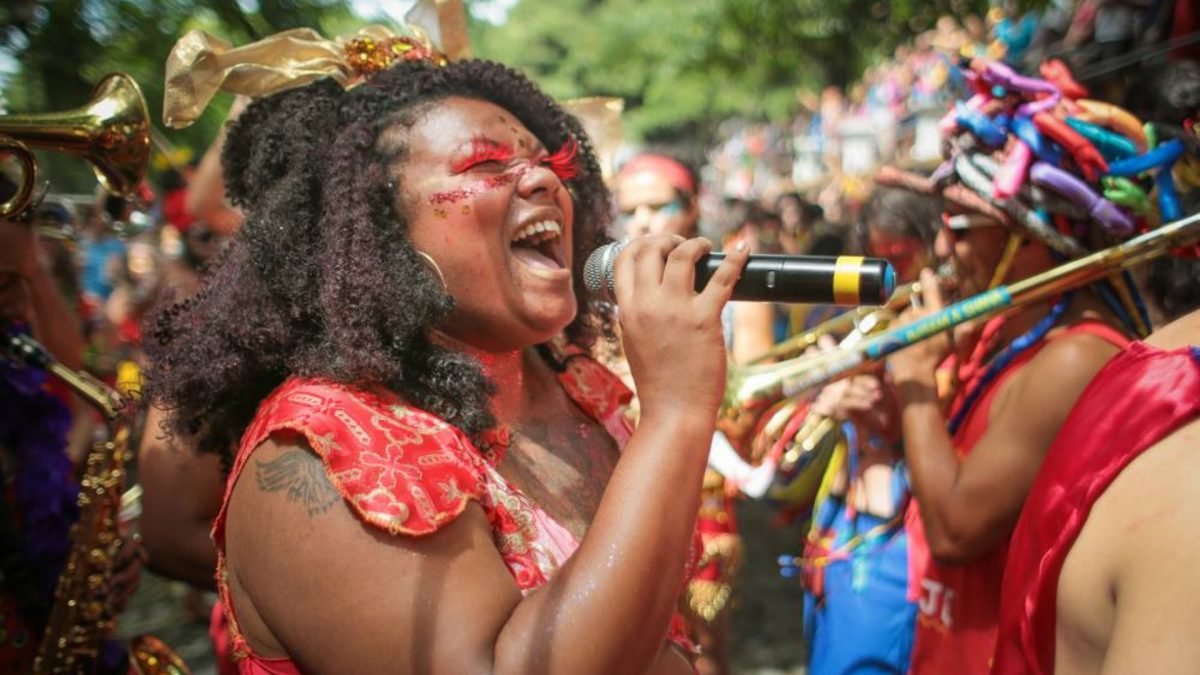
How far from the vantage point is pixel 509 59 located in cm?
2712

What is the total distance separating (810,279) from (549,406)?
705 mm

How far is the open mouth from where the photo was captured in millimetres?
1810

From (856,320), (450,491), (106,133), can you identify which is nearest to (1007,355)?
(856,320)

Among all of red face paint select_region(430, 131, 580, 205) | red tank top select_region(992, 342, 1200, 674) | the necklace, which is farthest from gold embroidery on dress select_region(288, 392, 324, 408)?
the necklace

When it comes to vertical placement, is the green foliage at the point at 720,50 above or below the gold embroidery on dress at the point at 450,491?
above

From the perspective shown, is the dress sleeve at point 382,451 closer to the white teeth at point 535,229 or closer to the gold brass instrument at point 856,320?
the white teeth at point 535,229

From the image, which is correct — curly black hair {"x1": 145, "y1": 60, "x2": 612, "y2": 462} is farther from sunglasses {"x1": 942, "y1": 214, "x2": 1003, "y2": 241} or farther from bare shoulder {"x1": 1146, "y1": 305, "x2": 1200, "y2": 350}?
sunglasses {"x1": 942, "y1": 214, "x2": 1003, "y2": 241}

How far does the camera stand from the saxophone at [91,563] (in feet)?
8.16

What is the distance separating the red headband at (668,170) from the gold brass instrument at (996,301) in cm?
185

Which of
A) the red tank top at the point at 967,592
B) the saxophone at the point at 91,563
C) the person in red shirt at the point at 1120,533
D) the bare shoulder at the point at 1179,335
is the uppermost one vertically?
the bare shoulder at the point at 1179,335

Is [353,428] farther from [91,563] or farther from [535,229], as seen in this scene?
[91,563]

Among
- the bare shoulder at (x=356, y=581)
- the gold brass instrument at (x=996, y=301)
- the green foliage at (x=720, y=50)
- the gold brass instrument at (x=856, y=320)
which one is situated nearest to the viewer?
the bare shoulder at (x=356, y=581)

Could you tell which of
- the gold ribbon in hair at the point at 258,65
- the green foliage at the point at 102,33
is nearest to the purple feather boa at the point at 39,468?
the green foliage at the point at 102,33

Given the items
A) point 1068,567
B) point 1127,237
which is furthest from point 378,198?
point 1127,237
